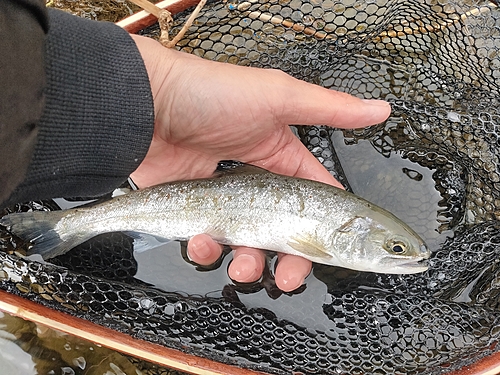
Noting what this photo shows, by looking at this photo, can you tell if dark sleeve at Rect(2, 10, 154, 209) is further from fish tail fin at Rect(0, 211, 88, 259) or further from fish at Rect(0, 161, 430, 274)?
fish tail fin at Rect(0, 211, 88, 259)

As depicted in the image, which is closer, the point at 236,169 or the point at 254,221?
the point at 254,221

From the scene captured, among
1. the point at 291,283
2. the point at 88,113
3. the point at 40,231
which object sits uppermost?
the point at 88,113

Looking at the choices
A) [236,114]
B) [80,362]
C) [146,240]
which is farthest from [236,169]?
[80,362]

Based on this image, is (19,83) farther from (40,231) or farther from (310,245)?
(310,245)

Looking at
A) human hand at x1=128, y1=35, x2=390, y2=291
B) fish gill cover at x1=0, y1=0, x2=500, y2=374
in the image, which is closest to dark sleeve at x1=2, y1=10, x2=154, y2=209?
human hand at x1=128, y1=35, x2=390, y2=291

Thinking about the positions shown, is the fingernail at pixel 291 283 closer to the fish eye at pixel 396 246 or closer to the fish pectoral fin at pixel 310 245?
the fish pectoral fin at pixel 310 245

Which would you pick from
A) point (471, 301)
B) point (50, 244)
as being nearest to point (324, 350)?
point (471, 301)

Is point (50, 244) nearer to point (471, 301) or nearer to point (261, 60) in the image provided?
point (261, 60)

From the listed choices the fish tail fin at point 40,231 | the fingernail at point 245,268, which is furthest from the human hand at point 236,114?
the fish tail fin at point 40,231
